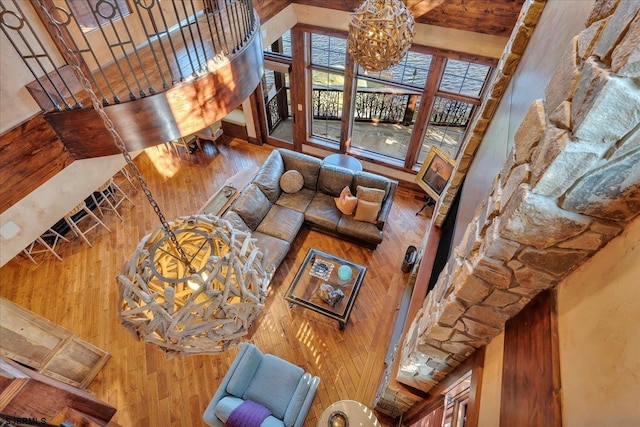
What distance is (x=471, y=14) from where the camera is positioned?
4.05 m

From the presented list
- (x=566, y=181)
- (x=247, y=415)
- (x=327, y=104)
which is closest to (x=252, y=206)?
(x=247, y=415)

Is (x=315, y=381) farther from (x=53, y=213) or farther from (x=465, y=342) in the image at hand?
(x=53, y=213)

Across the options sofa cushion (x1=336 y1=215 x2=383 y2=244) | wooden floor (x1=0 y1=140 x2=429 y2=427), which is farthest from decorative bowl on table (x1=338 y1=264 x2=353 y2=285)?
sofa cushion (x1=336 y1=215 x2=383 y2=244)

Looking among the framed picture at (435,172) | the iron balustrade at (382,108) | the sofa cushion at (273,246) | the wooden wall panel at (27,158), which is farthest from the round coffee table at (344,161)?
the wooden wall panel at (27,158)

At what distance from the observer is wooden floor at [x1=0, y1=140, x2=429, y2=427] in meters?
3.71

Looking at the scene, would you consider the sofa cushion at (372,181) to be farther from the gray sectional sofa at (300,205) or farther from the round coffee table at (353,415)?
the round coffee table at (353,415)

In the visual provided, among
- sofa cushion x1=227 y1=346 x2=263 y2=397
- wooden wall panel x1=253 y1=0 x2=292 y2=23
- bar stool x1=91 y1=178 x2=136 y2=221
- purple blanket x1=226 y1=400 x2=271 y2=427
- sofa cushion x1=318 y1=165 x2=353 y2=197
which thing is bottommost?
purple blanket x1=226 y1=400 x2=271 y2=427

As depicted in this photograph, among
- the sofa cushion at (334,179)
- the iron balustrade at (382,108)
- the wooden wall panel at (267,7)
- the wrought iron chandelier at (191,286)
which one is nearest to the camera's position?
the wrought iron chandelier at (191,286)

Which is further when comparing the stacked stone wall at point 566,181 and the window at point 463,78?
the window at point 463,78

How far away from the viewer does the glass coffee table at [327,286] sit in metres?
4.05

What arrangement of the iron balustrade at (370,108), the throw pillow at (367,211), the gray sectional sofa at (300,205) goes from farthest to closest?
1. the iron balustrade at (370,108)
2. the throw pillow at (367,211)
3. the gray sectional sofa at (300,205)

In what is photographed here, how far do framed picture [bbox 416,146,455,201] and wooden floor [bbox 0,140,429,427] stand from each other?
0.93 metres

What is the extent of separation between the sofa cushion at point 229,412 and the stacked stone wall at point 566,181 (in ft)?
7.29

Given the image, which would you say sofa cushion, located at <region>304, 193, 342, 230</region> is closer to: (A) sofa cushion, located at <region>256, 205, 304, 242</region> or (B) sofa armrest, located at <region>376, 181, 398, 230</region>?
(A) sofa cushion, located at <region>256, 205, 304, 242</region>
